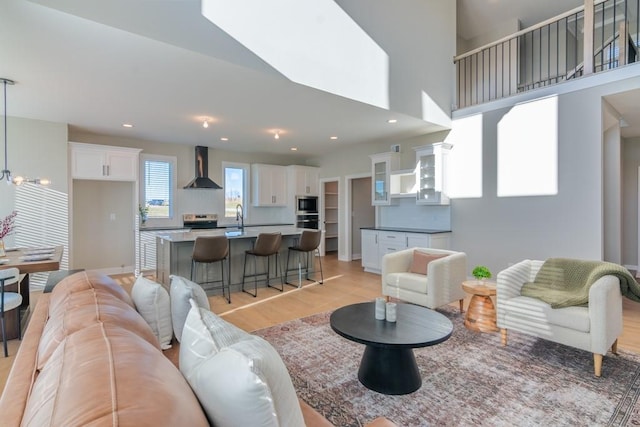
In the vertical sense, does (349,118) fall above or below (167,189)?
above

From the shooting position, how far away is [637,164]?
620 centimetres

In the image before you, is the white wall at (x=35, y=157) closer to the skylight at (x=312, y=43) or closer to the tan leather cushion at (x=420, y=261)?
the skylight at (x=312, y=43)

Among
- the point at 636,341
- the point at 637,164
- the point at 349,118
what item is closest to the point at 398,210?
the point at 349,118

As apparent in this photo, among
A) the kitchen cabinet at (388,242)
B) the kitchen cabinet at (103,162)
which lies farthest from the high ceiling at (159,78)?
the kitchen cabinet at (388,242)

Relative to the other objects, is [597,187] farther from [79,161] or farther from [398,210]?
[79,161]

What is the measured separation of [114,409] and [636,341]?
434 cm

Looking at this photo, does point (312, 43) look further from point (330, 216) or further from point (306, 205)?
point (330, 216)

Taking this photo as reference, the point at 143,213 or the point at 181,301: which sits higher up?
the point at 143,213

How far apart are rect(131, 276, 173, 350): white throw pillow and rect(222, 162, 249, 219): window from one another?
5804mm

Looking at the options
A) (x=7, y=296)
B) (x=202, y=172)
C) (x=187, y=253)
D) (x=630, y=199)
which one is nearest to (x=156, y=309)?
(x=7, y=296)

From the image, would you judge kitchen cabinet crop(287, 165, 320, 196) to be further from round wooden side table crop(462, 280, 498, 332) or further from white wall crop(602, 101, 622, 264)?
white wall crop(602, 101, 622, 264)

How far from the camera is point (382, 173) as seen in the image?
670 cm

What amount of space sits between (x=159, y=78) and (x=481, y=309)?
4.16 m

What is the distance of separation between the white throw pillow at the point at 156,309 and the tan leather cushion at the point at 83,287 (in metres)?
0.08
